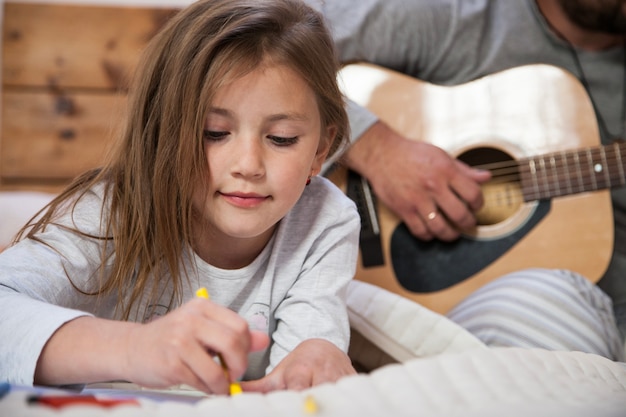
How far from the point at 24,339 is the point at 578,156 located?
0.97 meters

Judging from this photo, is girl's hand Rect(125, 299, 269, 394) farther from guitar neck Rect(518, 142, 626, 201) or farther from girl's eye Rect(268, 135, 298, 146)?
guitar neck Rect(518, 142, 626, 201)

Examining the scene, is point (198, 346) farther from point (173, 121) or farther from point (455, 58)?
point (455, 58)

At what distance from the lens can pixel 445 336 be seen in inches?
37.5

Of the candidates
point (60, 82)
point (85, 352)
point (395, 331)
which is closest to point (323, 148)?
point (395, 331)

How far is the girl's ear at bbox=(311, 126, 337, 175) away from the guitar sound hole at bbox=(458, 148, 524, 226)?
475 millimetres

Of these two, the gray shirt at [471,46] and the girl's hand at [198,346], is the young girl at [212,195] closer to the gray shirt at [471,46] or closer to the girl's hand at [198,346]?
the girl's hand at [198,346]

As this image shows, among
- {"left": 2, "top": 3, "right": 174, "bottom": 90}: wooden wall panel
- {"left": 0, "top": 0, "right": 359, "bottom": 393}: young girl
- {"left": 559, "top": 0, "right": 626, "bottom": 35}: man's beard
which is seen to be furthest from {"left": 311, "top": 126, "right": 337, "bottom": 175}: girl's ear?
{"left": 2, "top": 3, "right": 174, "bottom": 90}: wooden wall panel


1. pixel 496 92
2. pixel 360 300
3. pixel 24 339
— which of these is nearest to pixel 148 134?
pixel 24 339

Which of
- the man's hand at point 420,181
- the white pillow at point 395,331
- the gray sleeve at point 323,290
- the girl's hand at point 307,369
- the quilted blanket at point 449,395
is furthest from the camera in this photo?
the man's hand at point 420,181

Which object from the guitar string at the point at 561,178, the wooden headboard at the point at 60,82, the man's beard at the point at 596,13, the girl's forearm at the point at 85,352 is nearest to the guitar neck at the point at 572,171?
the guitar string at the point at 561,178

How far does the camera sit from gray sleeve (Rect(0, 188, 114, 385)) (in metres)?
0.61

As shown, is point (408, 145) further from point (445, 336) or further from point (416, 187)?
point (445, 336)

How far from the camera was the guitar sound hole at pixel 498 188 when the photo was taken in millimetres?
1292

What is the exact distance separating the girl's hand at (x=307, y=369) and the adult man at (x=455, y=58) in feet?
1.68
